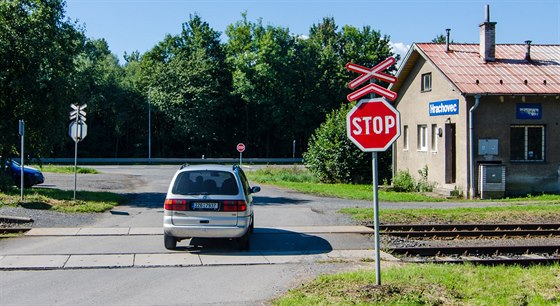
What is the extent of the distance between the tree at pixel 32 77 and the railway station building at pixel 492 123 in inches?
626

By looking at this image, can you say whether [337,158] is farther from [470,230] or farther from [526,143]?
[470,230]

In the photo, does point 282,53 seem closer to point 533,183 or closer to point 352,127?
point 533,183

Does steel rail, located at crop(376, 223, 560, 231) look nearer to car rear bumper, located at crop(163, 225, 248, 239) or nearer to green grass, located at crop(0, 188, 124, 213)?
car rear bumper, located at crop(163, 225, 248, 239)

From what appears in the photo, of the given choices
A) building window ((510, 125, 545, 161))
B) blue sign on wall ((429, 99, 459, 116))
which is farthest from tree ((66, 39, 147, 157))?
building window ((510, 125, 545, 161))

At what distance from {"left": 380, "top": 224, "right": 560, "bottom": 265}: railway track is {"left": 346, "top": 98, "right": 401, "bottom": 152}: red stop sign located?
4222 mm

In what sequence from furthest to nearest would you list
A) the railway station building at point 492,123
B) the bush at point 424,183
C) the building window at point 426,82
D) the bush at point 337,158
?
the bush at point 337,158 < the building window at point 426,82 < the bush at point 424,183 < the railway station building at point 492,123

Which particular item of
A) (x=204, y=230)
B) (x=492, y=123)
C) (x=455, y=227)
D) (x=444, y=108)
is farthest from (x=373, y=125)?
(x=444, y=108)

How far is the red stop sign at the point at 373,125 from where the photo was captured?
7691 millimetres

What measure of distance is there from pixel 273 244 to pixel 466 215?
7236mm

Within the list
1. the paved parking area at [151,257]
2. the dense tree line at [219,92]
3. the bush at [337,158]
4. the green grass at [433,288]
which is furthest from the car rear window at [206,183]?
the dense tree line at [219,92]

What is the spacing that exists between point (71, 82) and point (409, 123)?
16369 mm

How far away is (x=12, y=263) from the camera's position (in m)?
10.3

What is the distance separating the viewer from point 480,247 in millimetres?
12266

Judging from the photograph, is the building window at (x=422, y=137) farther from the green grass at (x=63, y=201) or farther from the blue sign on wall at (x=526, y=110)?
the green grass at (x=63, y=201)
